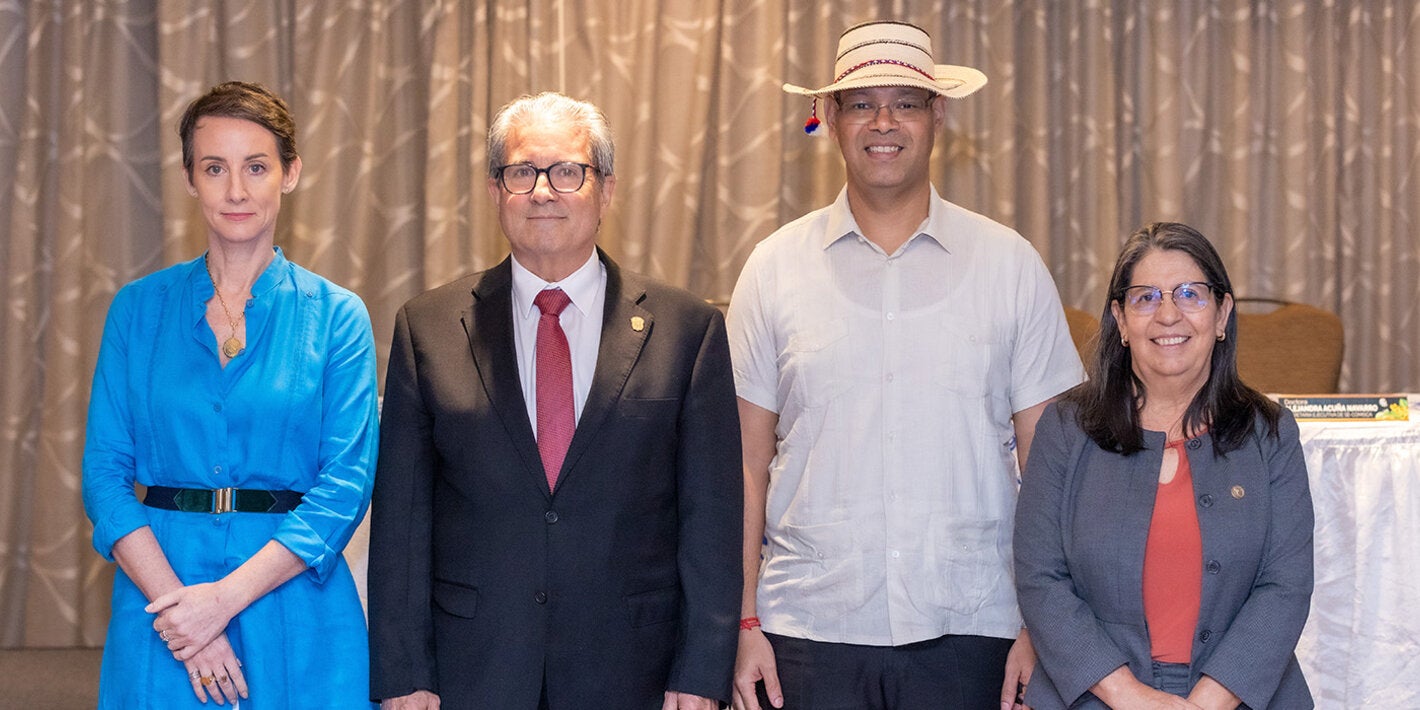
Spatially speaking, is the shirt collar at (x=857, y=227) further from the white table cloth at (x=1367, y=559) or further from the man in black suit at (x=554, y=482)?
the white table cloth at (x=1367, y=559)

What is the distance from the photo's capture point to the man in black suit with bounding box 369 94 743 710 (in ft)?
6.89

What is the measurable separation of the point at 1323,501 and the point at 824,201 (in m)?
2.60

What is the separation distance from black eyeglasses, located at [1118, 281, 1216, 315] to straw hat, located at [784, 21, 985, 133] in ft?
1.81

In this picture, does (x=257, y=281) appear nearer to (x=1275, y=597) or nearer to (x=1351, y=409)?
(x=1275, y=597)

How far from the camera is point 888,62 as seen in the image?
2559 millimetres

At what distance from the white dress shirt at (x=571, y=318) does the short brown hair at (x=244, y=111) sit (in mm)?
456

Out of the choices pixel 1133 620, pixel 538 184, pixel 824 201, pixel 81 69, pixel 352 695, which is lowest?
pixel 352 695

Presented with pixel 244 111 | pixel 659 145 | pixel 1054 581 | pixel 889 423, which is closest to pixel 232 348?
pixel 244 111

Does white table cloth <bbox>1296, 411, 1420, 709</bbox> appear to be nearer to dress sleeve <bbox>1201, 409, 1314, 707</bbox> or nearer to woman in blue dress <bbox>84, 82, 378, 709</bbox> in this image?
dress sleeve <bbox>1201, 409, 1314, 707</bbox>

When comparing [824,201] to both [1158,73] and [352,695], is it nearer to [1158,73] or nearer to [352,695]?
[1158,73]

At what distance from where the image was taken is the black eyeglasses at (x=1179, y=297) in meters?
2.21

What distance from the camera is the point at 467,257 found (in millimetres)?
5184

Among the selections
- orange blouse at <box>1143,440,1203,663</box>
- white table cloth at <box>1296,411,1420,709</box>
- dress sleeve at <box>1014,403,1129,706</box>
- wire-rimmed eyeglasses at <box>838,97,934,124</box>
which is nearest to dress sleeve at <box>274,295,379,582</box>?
wire-rimmed eyeglasses at <box>838,97,934,124</box>

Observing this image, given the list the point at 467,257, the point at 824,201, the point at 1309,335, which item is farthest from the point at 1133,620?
the point at 467,257
